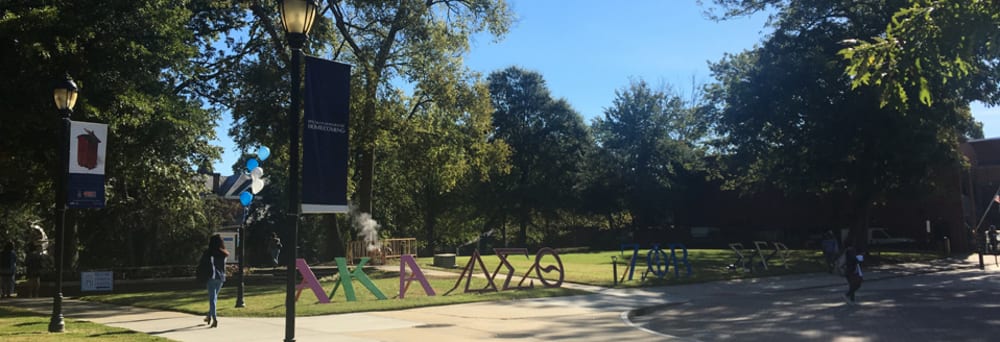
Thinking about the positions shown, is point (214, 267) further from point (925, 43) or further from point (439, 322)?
point (925, 43)

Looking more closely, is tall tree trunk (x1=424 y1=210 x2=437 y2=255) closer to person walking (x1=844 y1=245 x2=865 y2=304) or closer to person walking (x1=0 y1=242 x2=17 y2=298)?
person walking (x1=0 y1=242 x2=17 y2=298)

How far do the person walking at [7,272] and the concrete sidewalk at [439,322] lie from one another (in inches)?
48.9

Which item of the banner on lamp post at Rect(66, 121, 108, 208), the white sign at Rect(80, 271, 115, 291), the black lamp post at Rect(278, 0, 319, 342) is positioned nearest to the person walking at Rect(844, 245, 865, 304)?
the black lamp post at Rect(278, 0, 319, 342)

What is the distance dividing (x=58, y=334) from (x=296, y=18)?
7378mm

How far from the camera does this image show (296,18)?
7855 millimetres

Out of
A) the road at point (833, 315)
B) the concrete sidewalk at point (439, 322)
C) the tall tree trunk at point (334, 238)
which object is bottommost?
the road at point (833, 315)

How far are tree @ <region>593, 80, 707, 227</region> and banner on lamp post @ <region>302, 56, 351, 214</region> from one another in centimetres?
5120

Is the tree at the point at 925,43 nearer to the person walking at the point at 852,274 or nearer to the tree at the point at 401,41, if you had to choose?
the person walking at the point at 852,274

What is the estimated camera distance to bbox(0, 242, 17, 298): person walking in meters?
19.9

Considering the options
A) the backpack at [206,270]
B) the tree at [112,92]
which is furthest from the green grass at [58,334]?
the tree at [112,92]

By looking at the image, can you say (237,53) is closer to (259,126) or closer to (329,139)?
(259,126)

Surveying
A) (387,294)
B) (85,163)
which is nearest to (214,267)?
(85,163)

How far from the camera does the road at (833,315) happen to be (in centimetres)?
1194

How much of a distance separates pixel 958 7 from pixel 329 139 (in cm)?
918
